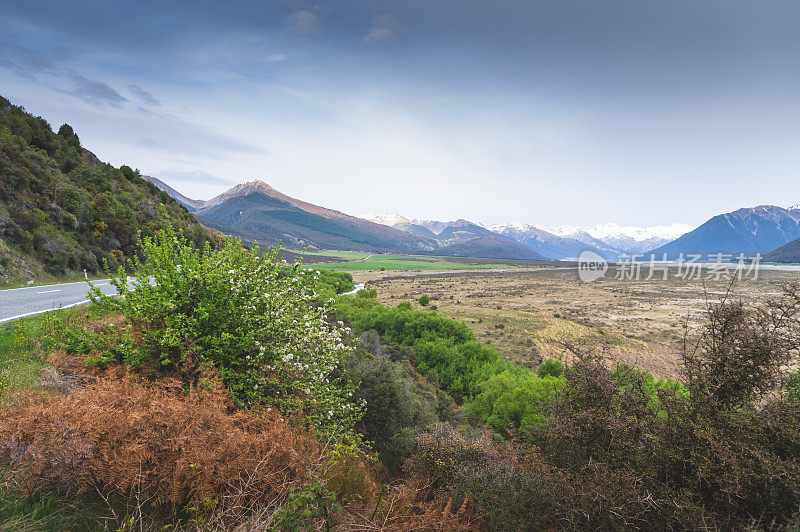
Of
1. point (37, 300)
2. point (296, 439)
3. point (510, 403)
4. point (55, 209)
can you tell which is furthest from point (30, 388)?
point (55, 209)

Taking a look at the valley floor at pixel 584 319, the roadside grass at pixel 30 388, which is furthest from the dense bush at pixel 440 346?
the roadside grass at pixel 30 388

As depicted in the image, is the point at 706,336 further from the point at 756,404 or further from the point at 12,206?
the point at 12,206

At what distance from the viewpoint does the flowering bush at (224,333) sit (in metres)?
6.73

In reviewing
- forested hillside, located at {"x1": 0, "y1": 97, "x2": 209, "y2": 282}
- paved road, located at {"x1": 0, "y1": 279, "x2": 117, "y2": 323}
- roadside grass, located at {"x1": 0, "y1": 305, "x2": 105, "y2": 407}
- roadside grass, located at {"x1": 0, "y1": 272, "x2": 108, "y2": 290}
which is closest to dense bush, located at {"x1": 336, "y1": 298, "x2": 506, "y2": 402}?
forested hillside, located at {"x1": 0, "y1": 97, "x2": 209, "y2": 282}

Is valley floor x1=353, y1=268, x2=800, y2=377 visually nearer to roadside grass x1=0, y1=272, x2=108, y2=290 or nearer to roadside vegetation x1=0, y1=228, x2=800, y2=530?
roadside vegetation x1=0, y1=228, x2=800, y2=530

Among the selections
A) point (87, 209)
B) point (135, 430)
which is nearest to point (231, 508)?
point (135, 430)

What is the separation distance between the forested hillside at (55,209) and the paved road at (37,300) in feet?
15.6

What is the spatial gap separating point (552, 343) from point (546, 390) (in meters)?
24.4

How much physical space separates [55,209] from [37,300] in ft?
66.8

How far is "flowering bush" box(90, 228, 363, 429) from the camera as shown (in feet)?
22.1

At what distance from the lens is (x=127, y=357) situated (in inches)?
259

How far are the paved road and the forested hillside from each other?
4.77m

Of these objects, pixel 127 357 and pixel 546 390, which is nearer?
pixel 127 357

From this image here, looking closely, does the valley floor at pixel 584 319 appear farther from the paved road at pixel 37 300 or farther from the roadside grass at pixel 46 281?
the roadside grass at pixel 46 281
